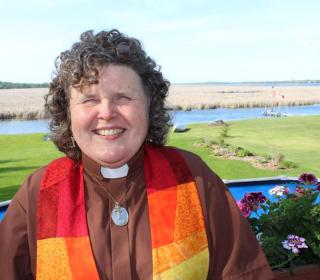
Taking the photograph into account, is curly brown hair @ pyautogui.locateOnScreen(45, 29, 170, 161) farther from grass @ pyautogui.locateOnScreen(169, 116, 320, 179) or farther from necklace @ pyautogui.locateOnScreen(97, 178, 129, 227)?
grass @ pyautogui.locateOnScreen(169, 116, 320, 179)

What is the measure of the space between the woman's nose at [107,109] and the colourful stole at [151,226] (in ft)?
1.12

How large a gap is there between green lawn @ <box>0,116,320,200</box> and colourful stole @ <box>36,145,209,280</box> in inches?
215

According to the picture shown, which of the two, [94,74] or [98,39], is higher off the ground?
[98,39]

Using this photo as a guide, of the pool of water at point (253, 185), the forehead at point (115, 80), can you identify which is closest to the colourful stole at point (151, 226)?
the forehead at point (115, 80)

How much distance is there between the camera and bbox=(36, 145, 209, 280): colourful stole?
1.73m

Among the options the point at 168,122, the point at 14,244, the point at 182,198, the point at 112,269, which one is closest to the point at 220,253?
the point at 182,198

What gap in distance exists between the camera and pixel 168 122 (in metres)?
2.08

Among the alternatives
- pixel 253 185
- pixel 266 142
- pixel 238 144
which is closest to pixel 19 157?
pixel 238 144

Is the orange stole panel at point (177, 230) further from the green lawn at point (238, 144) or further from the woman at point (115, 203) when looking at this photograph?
the green lawn at point (238, 144)

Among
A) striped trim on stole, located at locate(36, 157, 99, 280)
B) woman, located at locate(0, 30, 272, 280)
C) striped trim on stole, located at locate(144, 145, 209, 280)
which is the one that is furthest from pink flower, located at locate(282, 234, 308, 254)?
striped trim on stole, located at locate(36, 157, 99, 280)

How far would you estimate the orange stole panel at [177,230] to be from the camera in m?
1.76

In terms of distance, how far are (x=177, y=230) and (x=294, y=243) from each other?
1412 mm

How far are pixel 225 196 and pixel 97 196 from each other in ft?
1.73

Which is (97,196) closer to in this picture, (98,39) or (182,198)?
(182,198)
